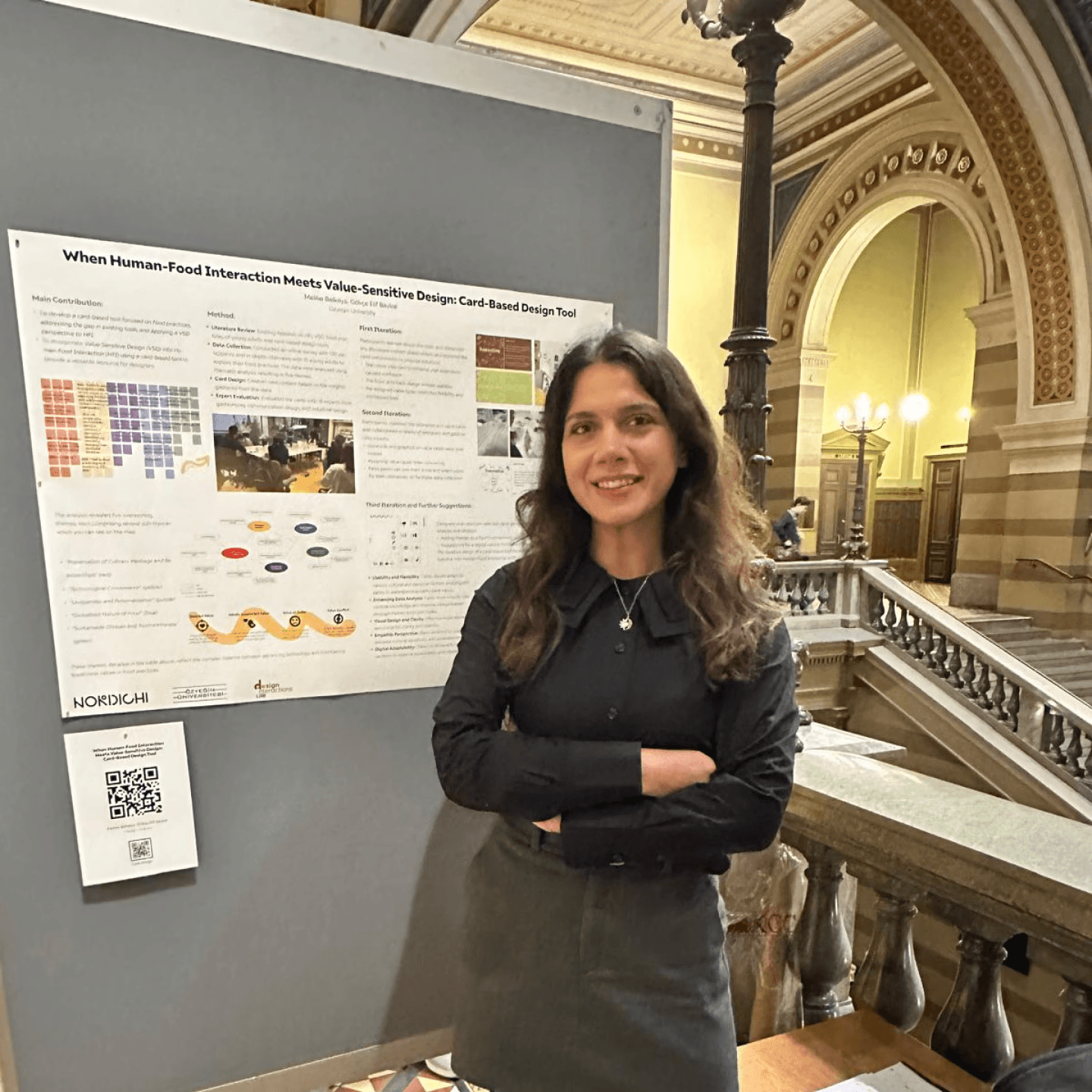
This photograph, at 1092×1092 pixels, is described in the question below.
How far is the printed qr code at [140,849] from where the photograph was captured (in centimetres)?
162

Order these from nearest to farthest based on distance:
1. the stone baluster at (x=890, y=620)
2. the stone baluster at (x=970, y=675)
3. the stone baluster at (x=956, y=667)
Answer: the stone baluster at (x=970, y=675), the stone baluster at (x=956, y=667), the stone baluster at (x=890, y=620)

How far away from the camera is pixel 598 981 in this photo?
3.80 ft

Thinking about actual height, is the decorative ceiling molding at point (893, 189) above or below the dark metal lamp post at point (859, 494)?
above

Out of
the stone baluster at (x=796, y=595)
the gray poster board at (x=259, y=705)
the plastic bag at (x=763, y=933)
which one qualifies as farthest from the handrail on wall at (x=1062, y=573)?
the gray poster board at (x=259, y=705)

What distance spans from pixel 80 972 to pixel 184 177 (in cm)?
175

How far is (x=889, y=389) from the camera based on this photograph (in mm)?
14891

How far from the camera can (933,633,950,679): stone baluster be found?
287 inches

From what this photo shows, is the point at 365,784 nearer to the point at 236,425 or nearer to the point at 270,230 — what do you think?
the point at 236,425

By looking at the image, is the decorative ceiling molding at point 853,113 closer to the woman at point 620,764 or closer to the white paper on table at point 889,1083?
the woman at point 620,764

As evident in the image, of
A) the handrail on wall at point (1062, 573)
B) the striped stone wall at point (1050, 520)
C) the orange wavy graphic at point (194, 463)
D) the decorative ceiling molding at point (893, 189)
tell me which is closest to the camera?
the orange wavy graphic at point (194, 463)

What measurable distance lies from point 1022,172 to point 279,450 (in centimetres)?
916

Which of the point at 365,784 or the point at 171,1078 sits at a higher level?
the point at 365,784

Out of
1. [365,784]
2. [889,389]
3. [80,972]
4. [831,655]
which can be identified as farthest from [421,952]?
[889,389]

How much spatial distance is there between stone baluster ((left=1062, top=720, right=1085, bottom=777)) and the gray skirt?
669 cm
